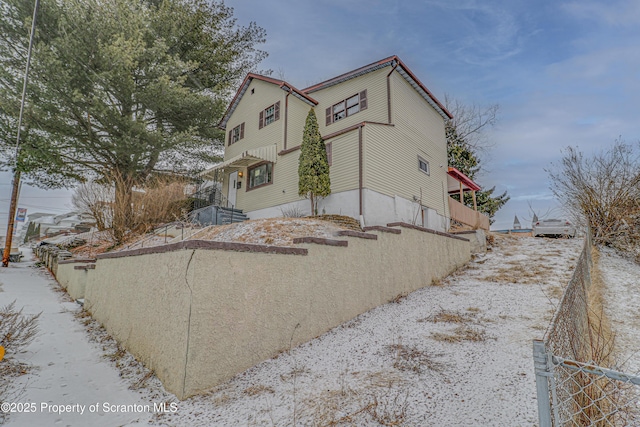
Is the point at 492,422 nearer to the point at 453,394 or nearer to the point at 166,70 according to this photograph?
the point at 453,394

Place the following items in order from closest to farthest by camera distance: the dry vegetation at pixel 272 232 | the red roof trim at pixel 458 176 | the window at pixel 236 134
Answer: the dry vegetation at pixel 272 232, the red roof trim at pixel 458 176, the window at pixel 236 134

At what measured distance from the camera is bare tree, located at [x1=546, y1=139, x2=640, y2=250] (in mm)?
9852

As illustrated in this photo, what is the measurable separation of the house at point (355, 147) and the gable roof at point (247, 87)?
50 mm

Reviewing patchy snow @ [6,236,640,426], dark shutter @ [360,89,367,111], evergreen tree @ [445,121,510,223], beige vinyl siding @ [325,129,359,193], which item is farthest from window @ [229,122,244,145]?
evergreen tree @ [445,121,510,223]

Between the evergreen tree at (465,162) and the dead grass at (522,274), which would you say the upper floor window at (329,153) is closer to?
the dead grass at (522,274)

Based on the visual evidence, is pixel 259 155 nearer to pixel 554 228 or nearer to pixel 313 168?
pixel 313 168

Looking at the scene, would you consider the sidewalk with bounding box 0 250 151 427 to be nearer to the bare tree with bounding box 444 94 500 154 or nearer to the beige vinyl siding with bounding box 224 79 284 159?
the beige vinyl siding with bounding box 224 79 284 159

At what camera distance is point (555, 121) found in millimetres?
17344

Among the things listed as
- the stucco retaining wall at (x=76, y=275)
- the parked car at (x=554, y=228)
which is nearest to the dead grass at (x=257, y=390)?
the stucco retaining wall at (x=76, y=275)

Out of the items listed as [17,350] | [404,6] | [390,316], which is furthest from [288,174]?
[17,350]

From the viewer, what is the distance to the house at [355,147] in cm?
1105

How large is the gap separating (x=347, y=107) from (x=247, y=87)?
21.2ft

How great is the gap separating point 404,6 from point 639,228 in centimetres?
1099

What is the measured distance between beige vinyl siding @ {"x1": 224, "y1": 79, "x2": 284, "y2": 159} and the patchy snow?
10.5 metres
